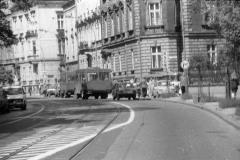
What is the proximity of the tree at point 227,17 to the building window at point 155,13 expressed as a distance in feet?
144

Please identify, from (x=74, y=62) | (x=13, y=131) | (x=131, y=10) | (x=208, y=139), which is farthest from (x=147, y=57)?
(x=208, y=139)

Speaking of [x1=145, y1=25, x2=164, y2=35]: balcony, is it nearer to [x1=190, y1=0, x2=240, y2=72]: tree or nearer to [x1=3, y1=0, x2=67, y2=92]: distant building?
[x1=190, y1=0, x2=240, y2=72]: tree

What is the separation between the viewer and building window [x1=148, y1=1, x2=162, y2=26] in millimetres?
67938

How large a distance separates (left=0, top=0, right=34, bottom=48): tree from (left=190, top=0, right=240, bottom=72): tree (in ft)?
40.9

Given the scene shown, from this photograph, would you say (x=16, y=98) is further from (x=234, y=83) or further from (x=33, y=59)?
(x=33, y=59)

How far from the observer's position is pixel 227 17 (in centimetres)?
1912

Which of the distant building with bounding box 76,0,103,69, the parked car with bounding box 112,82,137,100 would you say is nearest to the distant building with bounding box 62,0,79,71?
the distant building with bounding box 76,0,103,69

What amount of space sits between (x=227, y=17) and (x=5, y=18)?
63.0 ft

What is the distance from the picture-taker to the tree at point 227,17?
1784 cm

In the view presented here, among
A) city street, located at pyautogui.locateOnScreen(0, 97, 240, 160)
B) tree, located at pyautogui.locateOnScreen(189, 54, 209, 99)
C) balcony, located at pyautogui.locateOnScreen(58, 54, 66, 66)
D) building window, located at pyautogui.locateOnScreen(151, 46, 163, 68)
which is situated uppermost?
balcony, located at pyautogui.locateOnScreen(58, 54, 66, 66)

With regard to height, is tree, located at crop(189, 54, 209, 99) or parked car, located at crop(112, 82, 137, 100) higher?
tree, located at crop(189, 54, 209, 99)

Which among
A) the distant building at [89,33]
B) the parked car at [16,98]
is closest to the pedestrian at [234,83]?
the parked car at [16,98]

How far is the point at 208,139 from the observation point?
17.6m

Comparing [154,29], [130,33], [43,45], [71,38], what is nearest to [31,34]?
[43,45]
